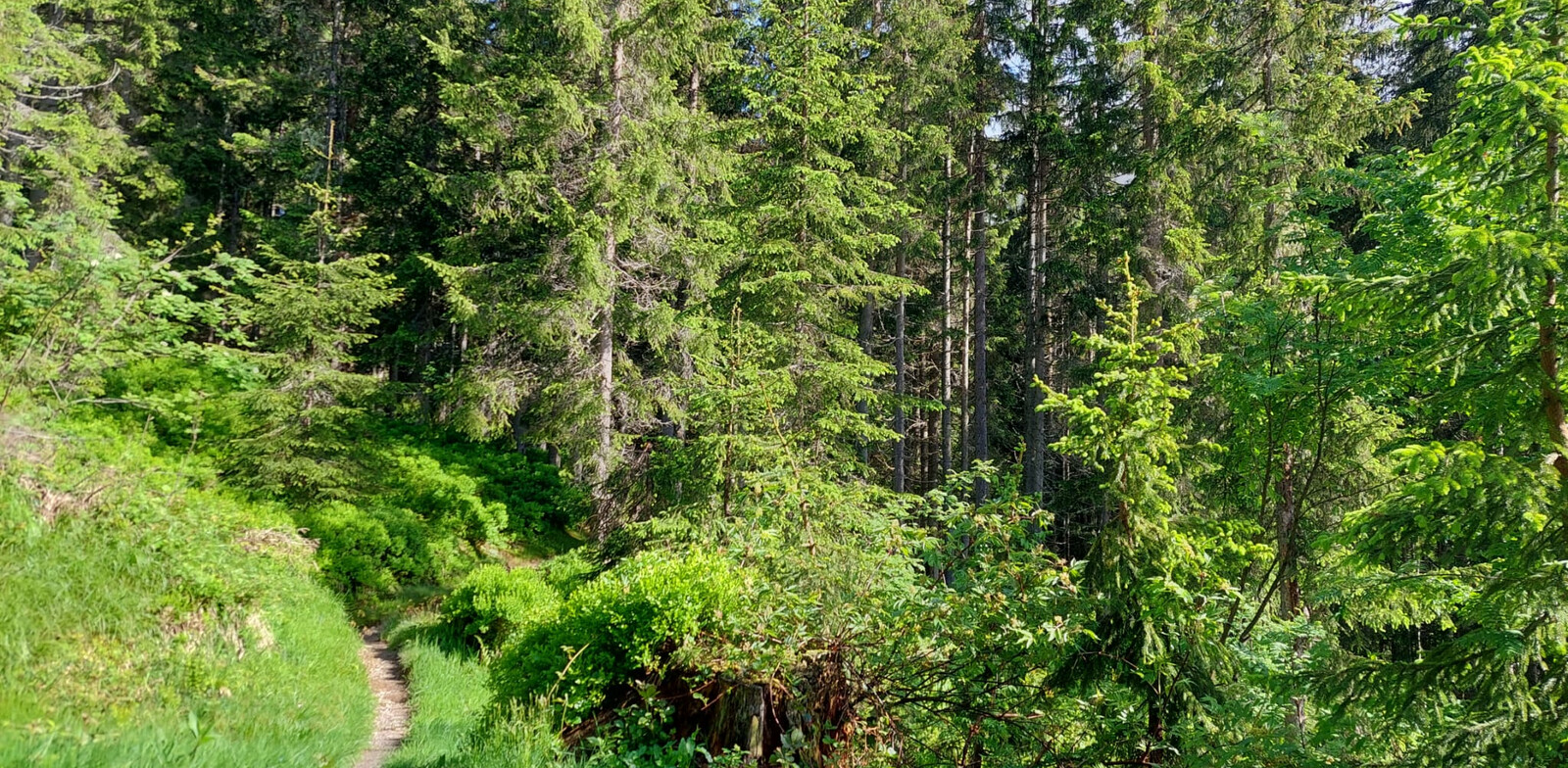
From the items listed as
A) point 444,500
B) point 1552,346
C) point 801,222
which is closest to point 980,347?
point 801,222

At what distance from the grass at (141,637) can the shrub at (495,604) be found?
58.7 inches

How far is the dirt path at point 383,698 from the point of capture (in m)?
5.64

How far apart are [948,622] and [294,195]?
22.8m

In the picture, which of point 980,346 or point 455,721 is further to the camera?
point 980,346

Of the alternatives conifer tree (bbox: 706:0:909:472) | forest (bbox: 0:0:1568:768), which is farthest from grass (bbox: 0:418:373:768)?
conifer tree (bbox: 706:0:909:472)

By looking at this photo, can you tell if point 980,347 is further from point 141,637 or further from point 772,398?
point 141,637

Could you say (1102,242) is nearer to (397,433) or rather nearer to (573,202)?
(573,202)

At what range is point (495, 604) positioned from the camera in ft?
27.3

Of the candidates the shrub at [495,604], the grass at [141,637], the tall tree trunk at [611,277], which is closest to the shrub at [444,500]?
the tall tree trunk at [611,277]

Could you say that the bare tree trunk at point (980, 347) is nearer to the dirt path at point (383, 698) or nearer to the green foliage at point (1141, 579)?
the dirt path at point (383, 698)

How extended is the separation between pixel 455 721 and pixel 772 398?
12.9 ft

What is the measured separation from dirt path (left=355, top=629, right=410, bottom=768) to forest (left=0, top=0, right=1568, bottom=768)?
0.08 m

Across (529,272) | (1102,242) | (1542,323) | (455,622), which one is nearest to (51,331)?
(455,622)

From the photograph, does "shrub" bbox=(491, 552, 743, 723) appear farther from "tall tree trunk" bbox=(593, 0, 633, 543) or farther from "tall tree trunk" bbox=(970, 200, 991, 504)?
"tall tree trunk" bbox=(970, 200, 991, 504)
